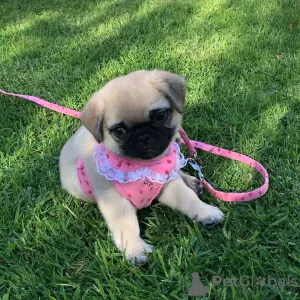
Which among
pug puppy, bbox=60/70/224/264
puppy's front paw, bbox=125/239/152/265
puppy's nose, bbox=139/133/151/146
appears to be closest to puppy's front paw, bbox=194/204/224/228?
pug puppy, bbox=60/70/224/264

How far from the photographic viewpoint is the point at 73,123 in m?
3.71

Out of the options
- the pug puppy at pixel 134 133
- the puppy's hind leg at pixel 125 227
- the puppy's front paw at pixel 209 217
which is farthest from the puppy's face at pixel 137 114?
the puppy's front paw at pixel 209 217

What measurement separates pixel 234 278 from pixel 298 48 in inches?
127

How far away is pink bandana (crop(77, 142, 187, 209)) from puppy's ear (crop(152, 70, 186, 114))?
350 mm

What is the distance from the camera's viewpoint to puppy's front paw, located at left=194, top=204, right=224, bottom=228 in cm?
242

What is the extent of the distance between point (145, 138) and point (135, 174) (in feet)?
0.84

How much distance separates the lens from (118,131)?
2.36m

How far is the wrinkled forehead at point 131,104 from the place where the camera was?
2.29m

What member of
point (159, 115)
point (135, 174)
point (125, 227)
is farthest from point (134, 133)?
point (125, 227)

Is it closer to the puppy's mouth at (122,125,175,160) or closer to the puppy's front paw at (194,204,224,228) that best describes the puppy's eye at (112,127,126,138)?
the puppy's mouth at (122,125,175,160)

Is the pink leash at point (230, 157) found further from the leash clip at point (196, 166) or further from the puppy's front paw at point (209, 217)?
the puppy's front paw at point (209, 217)

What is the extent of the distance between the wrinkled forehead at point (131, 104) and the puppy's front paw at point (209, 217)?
0.62 meters

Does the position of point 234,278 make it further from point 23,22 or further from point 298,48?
point 23,22

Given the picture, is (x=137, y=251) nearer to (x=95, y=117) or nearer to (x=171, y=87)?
(x=95, y=117)
